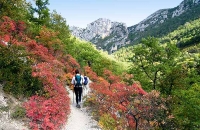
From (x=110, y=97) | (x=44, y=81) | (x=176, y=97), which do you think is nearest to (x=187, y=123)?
(x=176, y=97)

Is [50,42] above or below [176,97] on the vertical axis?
above

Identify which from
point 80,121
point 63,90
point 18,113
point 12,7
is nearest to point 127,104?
point 80,121

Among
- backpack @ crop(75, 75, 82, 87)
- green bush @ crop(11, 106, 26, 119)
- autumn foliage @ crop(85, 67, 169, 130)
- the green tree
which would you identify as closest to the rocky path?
autumn foliage @ crop(85, 67, 169, 130)

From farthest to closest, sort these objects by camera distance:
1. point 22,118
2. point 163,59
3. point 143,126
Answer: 1. point 163,59
2. point 143,126
3. point 22,118

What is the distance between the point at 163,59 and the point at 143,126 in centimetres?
1766

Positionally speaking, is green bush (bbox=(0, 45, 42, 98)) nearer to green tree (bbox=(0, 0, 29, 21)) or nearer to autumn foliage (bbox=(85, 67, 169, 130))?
autumn foliage (bbox=(85, 67, 169, 130))


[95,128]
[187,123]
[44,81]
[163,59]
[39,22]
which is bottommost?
[187,123]

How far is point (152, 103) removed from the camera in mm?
21000

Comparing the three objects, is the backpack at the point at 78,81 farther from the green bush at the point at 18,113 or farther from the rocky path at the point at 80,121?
the green bush at the point at 18,113

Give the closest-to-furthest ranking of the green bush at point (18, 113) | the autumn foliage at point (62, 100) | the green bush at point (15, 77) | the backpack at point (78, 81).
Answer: the green bush at point (18, 113)
the autumn foliage at point (62, 100)
the green bush at point (15, 77)
the backpack at point (78, 81)

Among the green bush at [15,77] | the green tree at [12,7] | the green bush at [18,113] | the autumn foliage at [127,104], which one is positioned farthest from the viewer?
the green tree at [12,7]

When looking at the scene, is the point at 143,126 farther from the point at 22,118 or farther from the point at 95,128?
the point at 22,118

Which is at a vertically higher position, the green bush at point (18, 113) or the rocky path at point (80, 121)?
the green bush at point (18, 113)

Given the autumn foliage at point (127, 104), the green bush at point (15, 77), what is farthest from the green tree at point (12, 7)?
the autumn foliage at point (127, 104)
